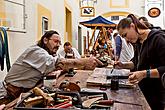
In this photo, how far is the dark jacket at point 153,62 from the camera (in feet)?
7.22

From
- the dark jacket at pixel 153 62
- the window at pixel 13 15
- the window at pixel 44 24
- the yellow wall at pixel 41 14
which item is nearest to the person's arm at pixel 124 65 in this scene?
the dark jacket at pixel 153 62

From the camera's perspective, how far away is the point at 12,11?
3.16 metres

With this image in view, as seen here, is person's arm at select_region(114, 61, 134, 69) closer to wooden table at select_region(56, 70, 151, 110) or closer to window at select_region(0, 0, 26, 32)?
wooden table at select_region(56, 70, 151, 110)

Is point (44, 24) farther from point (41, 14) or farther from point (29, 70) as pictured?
point (29, 70)

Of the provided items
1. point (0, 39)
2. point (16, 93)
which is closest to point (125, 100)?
point (16, 93)

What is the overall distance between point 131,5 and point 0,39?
32.6ft

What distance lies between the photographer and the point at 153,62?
229 cm

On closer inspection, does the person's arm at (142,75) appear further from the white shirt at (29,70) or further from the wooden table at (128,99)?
the white shirt at (29,70)

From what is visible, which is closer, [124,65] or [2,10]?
[2,10]

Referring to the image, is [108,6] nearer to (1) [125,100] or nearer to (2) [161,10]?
(2) [161,10]

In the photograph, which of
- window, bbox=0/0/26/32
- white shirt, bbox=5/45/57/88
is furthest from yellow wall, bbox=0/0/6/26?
white shirt, bbox=5/45/57/88

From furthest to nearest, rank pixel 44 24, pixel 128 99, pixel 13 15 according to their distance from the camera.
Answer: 1. pixel 44 24
2. pixel 13 15
3. pixel 128 99

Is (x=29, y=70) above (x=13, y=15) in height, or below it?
below

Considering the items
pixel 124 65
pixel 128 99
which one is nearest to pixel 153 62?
pixel 128 99
